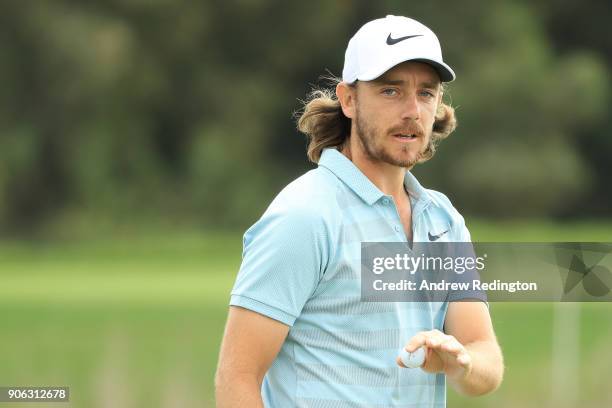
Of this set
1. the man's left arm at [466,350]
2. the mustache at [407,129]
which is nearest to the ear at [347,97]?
the mustache at [407,129]

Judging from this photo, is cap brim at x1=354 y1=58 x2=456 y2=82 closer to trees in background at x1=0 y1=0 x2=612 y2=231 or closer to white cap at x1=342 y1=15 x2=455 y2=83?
white cap at x1=342 y1=15 x2=455 y2=83

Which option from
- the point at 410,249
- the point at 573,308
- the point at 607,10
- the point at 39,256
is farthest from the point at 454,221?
the point at 607,10

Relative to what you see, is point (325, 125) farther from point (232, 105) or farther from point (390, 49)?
point (232, 105)

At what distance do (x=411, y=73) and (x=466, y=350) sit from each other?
1.83ft

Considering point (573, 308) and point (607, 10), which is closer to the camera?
point (573, 308)

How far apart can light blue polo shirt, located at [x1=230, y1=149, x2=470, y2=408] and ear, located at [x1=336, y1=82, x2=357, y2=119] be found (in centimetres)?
19

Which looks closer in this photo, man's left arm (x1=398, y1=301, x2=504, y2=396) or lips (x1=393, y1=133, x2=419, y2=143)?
man's left arm (x1=398, y1=301, x2=504, y2=396)

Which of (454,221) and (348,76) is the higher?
(348,76)

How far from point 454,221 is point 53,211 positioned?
75.6 feet

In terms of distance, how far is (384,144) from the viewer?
8.95 feet

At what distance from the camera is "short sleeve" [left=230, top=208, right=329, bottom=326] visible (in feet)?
8.29

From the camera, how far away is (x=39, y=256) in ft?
78.6

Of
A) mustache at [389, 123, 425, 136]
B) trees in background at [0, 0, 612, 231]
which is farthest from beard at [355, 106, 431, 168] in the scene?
trees in background at [0, 0, 612, 231]

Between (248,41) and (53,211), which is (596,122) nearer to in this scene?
(248,41)
